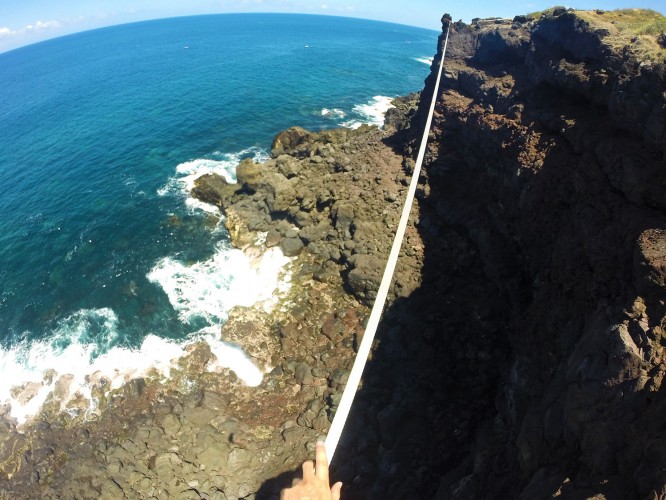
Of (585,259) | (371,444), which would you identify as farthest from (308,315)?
(585,259)

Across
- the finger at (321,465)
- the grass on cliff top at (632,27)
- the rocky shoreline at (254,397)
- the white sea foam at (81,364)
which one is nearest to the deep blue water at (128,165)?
the white sea foam at (81,364)

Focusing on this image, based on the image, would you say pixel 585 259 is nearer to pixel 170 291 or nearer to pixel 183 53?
pixel 170 291

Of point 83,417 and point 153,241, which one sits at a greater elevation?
point 153,241

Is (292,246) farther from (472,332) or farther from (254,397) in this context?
(472,332)

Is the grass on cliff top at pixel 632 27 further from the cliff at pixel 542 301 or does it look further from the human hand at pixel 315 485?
the human hand at pixel 315 485

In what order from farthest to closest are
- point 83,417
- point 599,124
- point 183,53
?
point 183,53, point 83,417, point 599,124

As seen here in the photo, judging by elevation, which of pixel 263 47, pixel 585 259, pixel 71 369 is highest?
pixel 263 47

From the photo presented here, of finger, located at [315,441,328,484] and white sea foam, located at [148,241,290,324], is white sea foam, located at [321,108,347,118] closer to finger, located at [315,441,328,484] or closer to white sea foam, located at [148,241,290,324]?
white sea foam, located at [148,241,290,324]
